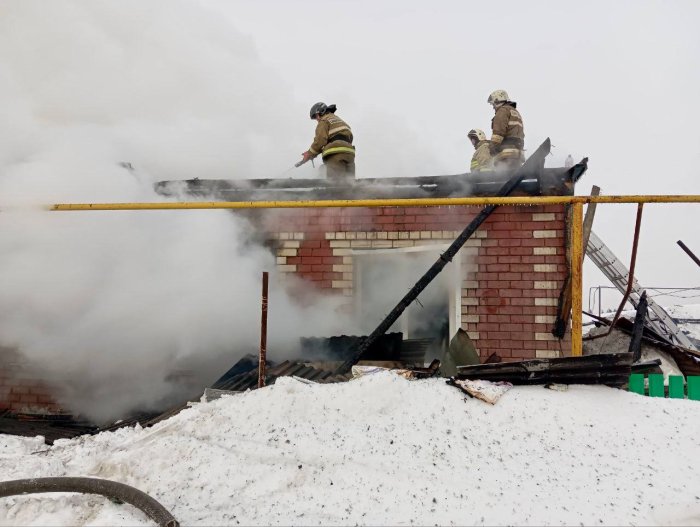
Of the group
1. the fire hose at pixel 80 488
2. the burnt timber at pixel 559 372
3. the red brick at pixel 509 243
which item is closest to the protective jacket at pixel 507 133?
the red brick at pixel 509 243

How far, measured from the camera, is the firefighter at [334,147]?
7043 millimetres

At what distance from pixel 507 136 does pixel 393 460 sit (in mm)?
5962

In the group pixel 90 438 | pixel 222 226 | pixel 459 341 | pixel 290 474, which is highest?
pixel 222 226

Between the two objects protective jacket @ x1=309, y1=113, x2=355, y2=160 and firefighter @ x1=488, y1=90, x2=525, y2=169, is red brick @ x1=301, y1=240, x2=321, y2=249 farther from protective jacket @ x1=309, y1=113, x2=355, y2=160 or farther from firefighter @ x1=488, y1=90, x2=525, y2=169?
firefighter @ x1=488, y1=90, x2=525, y2=169

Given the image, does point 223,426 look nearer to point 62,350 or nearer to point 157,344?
point 157,344

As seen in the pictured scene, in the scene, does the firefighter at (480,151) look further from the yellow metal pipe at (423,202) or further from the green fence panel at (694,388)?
the green fence panel at (694,388)

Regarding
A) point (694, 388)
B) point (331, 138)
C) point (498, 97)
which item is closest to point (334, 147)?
point (331, 138)

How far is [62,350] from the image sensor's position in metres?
4.98

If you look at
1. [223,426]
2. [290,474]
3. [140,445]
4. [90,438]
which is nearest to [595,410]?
[290,474]

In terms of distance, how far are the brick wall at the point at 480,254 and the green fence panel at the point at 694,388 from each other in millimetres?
1520

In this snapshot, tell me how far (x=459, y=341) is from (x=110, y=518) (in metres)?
2.93

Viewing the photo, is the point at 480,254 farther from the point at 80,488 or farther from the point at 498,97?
the point at 80,488

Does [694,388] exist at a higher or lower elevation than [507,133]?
lower

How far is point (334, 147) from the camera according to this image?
7.04 metres
